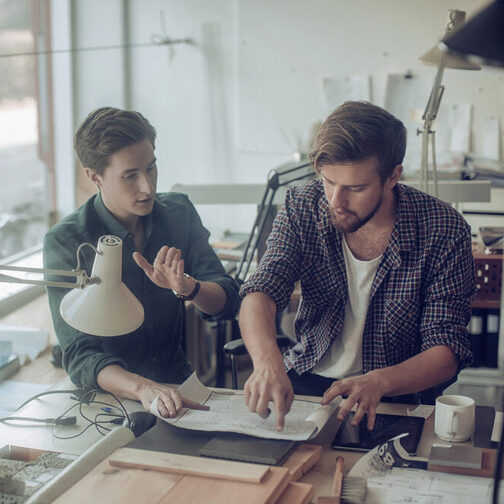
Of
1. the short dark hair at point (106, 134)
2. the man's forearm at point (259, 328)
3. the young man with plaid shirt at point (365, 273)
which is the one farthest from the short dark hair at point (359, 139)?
the short dark hair at point (106, 134)

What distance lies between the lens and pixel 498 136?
3.44m

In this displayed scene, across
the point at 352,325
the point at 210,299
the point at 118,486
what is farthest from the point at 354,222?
the point at 118,486

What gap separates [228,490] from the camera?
1056 millimetres

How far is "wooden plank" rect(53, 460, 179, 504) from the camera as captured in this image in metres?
1.05

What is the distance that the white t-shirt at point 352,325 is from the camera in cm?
168

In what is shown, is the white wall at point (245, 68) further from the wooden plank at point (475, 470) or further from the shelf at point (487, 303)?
the wooden plank at point (475, 470)

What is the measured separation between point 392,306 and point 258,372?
0.43 metres

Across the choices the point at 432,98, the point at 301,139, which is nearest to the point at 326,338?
the point at 432,98

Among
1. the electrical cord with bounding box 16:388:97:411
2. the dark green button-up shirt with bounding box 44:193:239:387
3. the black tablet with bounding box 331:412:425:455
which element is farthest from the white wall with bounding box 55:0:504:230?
the black tablet with bounding box 331:412:425:455

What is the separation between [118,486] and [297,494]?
0.27 metres

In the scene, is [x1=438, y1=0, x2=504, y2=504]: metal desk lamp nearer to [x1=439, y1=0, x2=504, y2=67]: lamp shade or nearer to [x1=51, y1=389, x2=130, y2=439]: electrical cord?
[x1=439, y1=0, x2=504, y2=67]: lamp shade

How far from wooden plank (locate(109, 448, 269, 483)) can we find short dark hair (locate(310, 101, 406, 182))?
72 centimetres

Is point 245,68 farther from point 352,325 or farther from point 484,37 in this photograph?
point 484,37

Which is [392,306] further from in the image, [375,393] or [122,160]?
[122,160]
